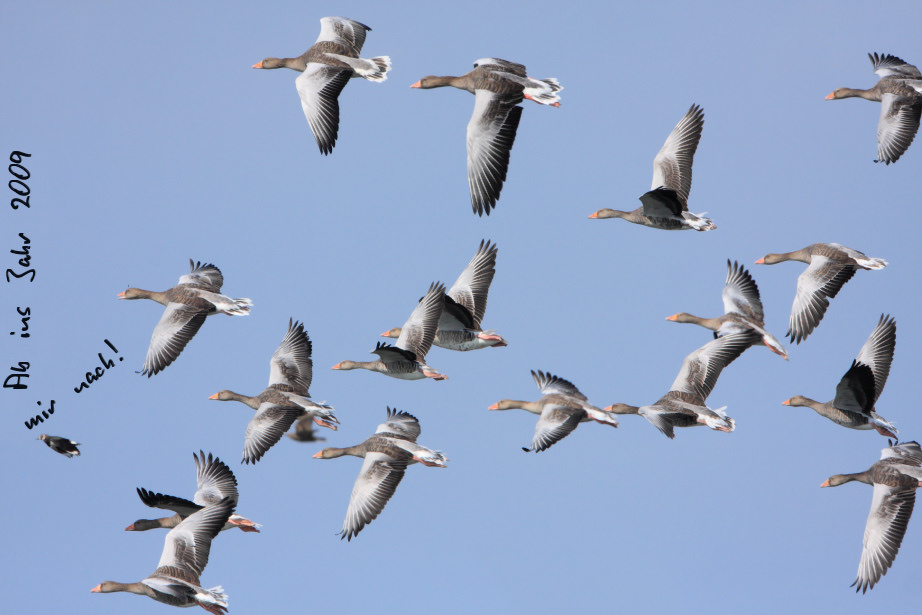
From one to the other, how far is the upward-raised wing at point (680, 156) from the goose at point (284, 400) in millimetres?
9334

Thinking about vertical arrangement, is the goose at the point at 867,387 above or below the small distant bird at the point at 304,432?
above

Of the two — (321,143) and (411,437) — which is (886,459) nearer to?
(411,437)

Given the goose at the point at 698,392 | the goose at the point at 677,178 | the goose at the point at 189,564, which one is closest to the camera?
the goose at the point at 189,564

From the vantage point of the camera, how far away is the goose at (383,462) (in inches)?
945

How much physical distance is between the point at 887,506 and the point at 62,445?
722 inches

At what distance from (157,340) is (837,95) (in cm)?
1977

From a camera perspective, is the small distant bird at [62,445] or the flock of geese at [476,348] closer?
the flock of geese at [476,348]

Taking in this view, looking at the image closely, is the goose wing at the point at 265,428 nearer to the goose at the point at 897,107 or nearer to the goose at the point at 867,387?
the goose at the point at 867,387

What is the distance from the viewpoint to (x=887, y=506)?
2586 cm

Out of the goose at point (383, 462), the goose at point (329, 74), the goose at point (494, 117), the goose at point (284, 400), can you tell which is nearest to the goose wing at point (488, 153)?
the goose at point (494, 117)

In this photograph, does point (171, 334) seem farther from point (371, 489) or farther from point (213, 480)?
point (371, 489)

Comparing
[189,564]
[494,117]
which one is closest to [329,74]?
[494,117]

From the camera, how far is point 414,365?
26.7 m

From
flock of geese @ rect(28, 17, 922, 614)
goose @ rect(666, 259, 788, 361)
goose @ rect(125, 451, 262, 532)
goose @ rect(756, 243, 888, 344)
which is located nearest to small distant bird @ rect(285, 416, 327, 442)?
flock of geese @ rect(28, 17, 922, 614)
